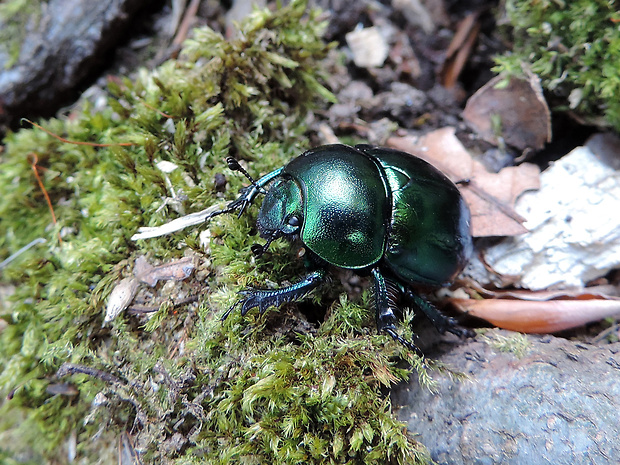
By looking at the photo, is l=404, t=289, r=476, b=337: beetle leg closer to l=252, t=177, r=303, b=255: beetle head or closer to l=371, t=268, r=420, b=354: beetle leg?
l=371, t=268, r=420, b=354: beetle leg

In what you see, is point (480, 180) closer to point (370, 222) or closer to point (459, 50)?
point (370, 222)

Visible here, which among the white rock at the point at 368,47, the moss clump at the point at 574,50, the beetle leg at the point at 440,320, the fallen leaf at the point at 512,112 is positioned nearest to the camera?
the beetle leg at the point at 440,320

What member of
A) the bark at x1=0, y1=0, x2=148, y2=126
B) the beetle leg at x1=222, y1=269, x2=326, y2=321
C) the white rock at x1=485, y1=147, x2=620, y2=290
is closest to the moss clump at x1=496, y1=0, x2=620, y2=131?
the white rock at x1=485, y1=147, x2=620, y2=290

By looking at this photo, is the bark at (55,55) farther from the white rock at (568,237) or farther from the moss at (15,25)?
the white rock at (568,237)

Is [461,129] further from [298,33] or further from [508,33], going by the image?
[298,33]

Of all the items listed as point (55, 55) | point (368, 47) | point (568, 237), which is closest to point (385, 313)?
point (568, 237)

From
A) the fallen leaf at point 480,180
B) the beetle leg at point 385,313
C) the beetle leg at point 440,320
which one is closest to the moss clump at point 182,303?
the beetle leg at point 385,313
